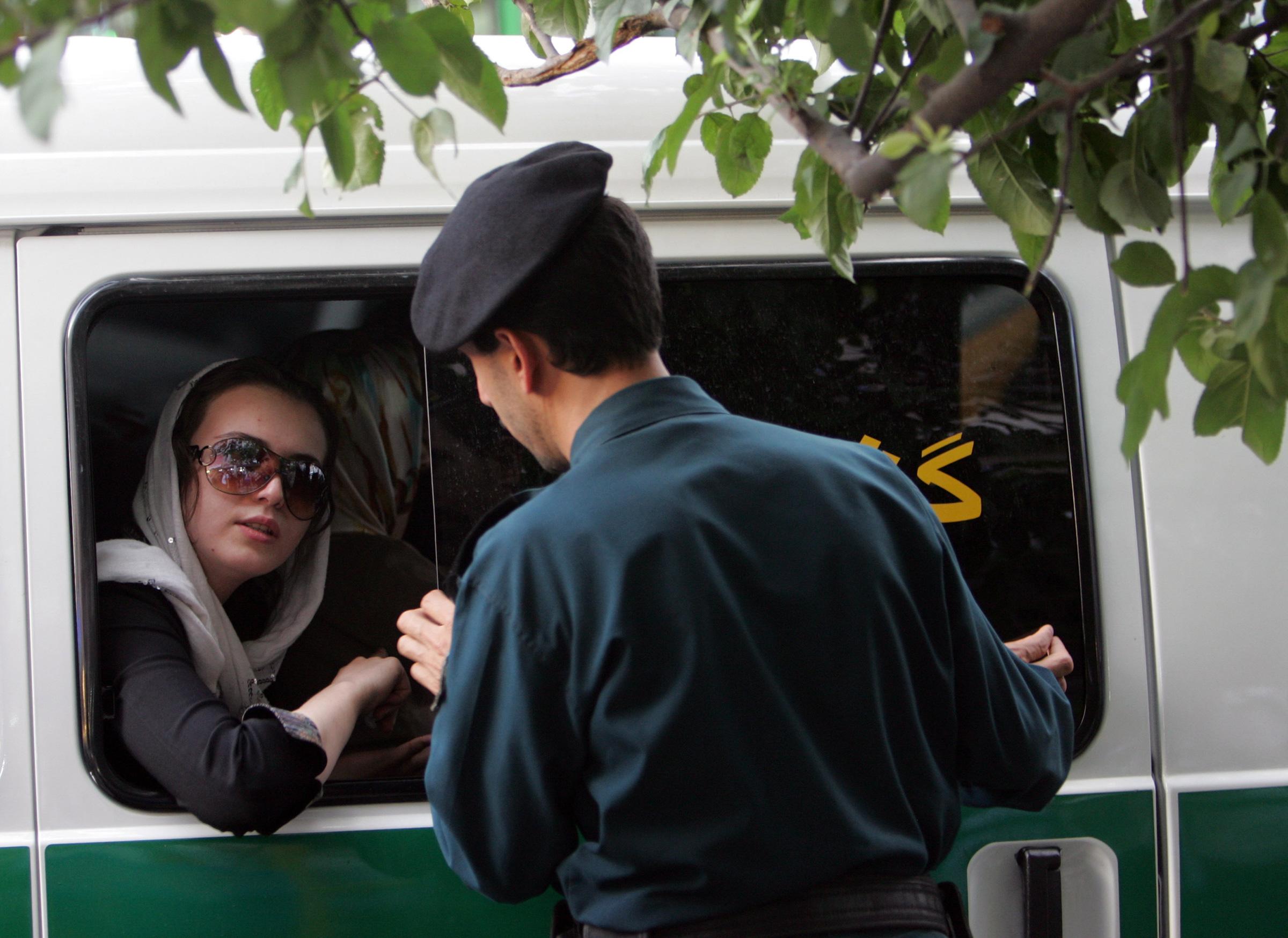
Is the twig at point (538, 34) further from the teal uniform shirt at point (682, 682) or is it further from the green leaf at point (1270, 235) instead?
the green leaf at point (1270, 235)

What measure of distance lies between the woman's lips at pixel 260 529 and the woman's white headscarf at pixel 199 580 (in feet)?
0.36

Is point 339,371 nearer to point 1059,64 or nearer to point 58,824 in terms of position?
point 58,824

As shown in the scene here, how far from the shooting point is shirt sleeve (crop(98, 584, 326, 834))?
6.00 feet

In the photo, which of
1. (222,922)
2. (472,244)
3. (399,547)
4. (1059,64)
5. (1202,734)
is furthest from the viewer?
(399,547)

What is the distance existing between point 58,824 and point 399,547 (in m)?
0.85

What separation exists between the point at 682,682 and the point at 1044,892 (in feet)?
3.63

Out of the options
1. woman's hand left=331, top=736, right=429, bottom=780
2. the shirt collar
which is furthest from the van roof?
woman's hand left=331, top=736, right=429, bottom=780

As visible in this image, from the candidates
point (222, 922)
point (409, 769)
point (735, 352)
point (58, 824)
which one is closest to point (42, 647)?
point (58, 824)

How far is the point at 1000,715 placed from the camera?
155 centimetres

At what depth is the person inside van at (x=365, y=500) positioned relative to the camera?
96.3 inches

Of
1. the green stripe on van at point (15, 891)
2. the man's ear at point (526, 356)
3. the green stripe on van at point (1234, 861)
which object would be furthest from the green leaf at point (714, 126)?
the green stripe on van at point (15, 891)

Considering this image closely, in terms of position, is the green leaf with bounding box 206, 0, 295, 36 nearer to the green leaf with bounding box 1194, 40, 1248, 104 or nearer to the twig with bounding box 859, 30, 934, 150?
the twig with bounding box 859, 30, 934, 150

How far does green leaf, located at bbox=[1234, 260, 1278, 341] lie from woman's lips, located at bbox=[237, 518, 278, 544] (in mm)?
1897

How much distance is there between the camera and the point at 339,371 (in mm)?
2523
